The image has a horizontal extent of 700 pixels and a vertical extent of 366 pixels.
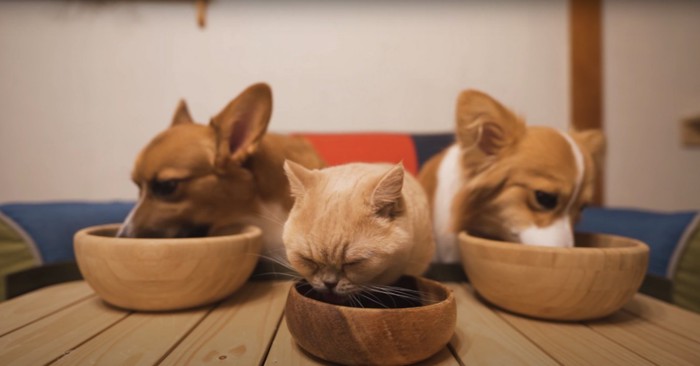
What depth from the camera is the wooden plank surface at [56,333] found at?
0.65 meters

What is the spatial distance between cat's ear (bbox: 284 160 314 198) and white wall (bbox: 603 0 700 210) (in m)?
2.04

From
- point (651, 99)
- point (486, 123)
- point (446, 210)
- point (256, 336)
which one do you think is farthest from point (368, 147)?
point (651, 99)

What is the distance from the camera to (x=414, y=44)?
1775mm

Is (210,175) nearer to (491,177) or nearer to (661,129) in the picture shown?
(491,177)

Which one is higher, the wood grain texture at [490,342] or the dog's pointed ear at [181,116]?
the dog's pointed ear at [181,116]

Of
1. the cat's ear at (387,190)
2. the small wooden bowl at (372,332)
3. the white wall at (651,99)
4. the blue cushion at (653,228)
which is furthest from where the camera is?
the white wall at (651,99)

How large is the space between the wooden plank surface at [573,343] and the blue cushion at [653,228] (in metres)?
0.72

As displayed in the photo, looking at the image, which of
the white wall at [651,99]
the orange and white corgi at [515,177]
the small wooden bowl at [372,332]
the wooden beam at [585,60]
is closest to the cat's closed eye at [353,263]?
the small wooden bowl at [372,332]

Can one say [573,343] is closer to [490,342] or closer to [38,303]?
[490,342]

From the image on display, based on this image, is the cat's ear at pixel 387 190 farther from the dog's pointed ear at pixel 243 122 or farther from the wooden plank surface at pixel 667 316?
the wooden plank surface at pixel 667 316

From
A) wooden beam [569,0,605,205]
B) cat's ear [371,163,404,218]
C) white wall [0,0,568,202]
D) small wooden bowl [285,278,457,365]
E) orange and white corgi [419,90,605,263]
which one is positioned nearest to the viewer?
small wooden bowl [285,278,457,365]

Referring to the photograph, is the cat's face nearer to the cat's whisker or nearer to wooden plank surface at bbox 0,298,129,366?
the cat's whisker

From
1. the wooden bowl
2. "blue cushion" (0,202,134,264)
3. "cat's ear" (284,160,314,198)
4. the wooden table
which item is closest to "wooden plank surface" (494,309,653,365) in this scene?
the wooden table

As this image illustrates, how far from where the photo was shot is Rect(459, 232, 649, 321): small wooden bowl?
74 cm
